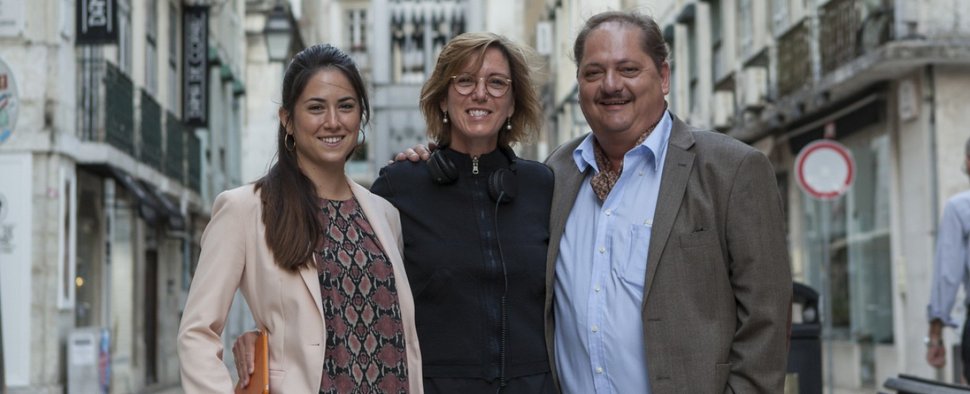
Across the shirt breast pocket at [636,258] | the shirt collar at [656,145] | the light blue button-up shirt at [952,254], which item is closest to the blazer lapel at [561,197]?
the shirt collar at [656,145]

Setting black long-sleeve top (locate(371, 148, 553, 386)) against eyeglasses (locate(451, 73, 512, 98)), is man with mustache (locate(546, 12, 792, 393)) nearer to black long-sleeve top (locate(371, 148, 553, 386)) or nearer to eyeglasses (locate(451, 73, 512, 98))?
black long-sleeve top (locate(371, 148, 553, 386))

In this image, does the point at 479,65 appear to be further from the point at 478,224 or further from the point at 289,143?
the point at 289,143

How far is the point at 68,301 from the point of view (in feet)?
67.2

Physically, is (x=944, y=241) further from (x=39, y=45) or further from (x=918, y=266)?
(x=39, y=45)

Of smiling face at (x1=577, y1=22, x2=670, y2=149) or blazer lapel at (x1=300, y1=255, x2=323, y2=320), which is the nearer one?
blazer lapel at (x1=300, y1=255, x2=323, y2=320)

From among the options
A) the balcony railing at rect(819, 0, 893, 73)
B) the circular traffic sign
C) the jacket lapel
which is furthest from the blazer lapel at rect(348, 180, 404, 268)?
the balcony railing at rect(819, 0, 893, 73)

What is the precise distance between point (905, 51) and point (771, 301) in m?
13.9

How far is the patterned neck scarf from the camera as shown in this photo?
15.8ft

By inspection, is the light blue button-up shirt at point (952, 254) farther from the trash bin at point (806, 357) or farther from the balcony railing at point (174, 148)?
the balcony railing at point (174, 148)

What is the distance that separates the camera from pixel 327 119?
4.54 meters

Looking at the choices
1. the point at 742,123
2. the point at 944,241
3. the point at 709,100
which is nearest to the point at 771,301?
the point at 944,241

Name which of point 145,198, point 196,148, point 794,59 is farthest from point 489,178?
point 196,148

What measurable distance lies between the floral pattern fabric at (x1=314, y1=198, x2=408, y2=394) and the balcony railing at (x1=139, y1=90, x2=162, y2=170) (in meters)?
20.9

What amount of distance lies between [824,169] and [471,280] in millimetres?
11282
